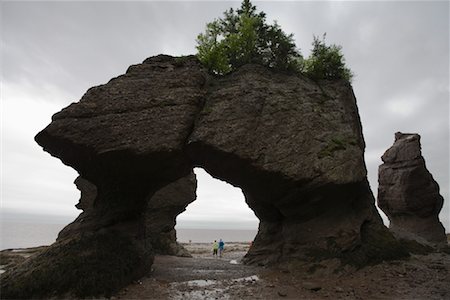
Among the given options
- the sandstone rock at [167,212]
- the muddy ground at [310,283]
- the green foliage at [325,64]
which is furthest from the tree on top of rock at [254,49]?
the sandstone rock at [167,212]

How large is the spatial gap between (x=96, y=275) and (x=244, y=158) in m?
7.98

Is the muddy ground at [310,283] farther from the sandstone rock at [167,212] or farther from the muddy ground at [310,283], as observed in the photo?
the sandstone rock at [167,212]

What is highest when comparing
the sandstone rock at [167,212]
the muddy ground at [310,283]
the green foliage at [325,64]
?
the green foliage at [325,64]

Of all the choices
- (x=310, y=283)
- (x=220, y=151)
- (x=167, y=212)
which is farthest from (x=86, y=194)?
(x=310, y=283)

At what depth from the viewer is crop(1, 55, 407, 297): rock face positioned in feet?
50.5

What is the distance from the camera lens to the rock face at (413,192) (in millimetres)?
33438

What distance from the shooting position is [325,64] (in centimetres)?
2106

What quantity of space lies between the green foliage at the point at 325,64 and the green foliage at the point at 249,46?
0.91 metres

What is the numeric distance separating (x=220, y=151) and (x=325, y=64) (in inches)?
396

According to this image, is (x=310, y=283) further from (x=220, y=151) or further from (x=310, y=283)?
(x=220, y=151)

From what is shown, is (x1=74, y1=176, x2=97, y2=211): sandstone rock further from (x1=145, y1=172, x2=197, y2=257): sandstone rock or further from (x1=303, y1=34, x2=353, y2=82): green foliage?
(x1=303, y1=34, x2=353, y2=82): green foliage

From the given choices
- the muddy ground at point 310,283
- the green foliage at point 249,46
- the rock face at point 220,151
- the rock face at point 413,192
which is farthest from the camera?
the rock face at point 413,192

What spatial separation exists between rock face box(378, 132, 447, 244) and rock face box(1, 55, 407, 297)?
58.3ft

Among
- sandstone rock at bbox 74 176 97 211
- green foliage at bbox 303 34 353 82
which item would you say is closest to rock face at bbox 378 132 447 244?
green foliage at bbox 303 34 353 82
